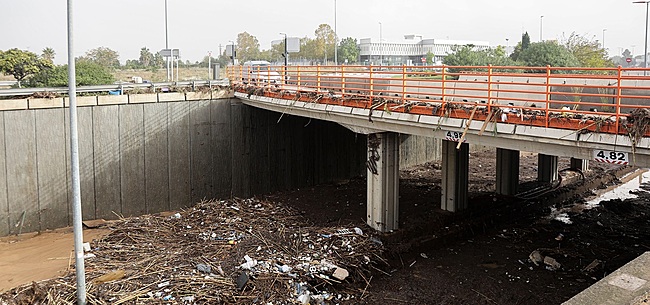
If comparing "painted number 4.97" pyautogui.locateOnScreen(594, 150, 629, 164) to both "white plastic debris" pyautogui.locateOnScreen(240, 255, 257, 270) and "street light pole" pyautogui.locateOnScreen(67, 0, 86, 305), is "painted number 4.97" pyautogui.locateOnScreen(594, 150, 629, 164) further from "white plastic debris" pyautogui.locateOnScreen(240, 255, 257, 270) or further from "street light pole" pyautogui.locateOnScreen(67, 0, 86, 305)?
"street light pole" pyautogui.locateOnScreen(67, 0, 86, 305)

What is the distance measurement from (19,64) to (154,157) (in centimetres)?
1429

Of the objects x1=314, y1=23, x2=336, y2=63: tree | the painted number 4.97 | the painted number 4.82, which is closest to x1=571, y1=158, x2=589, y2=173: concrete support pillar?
the painted number 4.82

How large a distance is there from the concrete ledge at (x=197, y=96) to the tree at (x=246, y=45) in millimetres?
46130

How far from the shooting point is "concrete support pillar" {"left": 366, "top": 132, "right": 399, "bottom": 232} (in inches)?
620

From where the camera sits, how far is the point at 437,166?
93.1 ft

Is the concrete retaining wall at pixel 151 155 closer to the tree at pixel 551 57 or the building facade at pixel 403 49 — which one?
the tree at pixel 551 57

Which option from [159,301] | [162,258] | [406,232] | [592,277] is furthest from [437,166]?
[159,301]

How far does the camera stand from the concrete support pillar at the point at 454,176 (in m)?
18.1

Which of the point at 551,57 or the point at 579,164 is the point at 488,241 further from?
the point at 551,57

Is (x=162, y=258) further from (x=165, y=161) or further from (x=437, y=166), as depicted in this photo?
(x=437, y=166)

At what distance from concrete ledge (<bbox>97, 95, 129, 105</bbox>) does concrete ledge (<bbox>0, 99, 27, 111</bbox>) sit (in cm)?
215

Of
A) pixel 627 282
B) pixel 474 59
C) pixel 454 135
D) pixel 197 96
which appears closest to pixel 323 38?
pixel 474 59

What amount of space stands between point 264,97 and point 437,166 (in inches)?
460

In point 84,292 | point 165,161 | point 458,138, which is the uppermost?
point 458,138
